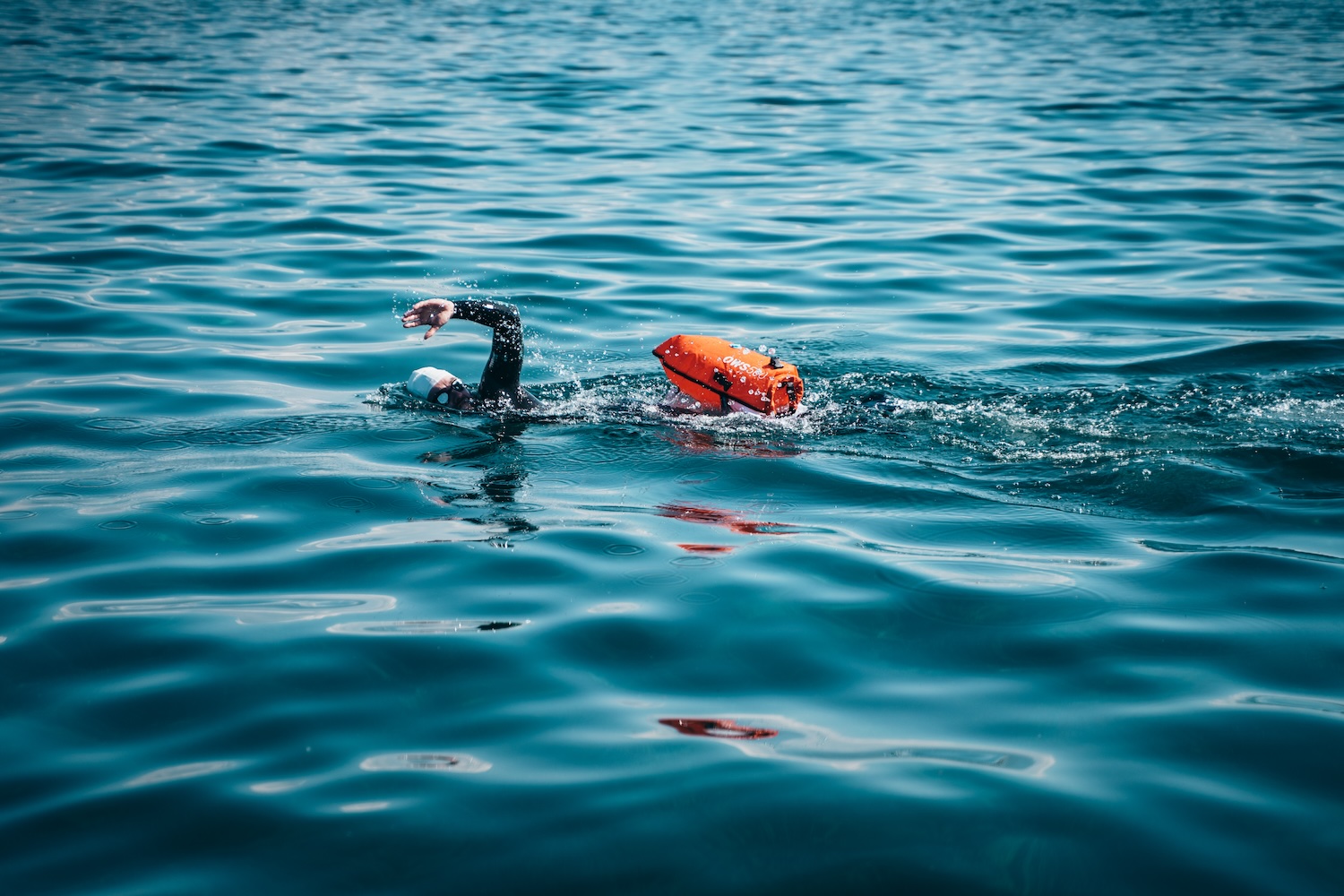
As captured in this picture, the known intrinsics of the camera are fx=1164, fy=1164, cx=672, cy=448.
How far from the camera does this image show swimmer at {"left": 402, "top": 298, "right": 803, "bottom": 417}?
24.0 feet

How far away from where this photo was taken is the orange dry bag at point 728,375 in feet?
23.9

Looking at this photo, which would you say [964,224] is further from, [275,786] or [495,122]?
[275,786]

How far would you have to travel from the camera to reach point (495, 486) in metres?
6.45

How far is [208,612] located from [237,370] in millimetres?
4019

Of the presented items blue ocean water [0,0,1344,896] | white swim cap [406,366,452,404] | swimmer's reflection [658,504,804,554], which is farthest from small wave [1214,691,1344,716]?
white swim cap [406,366,452,404]

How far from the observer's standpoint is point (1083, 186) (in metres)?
15.0

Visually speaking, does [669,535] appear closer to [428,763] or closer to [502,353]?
[428,763]

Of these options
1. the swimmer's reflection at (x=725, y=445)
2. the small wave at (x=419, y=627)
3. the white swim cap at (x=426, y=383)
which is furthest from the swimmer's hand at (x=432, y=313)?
the small wave at (x=419, y=627)

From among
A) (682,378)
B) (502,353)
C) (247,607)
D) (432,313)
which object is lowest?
(247,607)

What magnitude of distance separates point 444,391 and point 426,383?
14 centimetres

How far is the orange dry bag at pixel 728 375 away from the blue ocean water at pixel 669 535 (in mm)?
168

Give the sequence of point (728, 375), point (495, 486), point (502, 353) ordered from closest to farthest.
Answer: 1. point (495, 486)
2. point (728, 375)
3. point (502, 353)

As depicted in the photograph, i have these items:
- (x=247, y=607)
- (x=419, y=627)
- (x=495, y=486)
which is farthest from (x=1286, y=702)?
(x=247, y=607)

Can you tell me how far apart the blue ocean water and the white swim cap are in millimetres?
138
